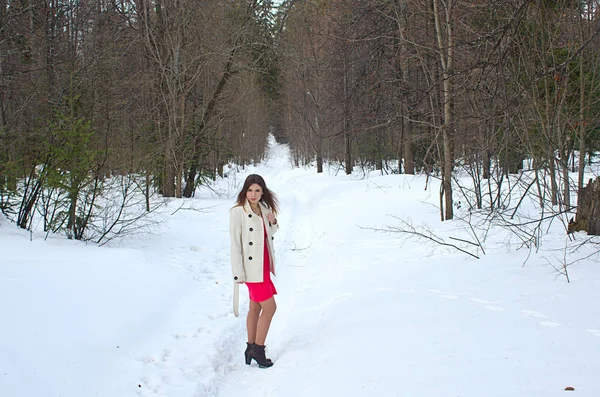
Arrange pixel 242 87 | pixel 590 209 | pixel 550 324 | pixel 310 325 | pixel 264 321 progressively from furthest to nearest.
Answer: pixel 242 87 → pixel 590 209 → pixel 310 325 → pixel 264 321 → pixel 550 324

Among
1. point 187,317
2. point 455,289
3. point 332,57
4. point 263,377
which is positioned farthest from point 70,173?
point 332,57

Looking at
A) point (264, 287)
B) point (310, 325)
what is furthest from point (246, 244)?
point (310, 325)

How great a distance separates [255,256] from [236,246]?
20cm

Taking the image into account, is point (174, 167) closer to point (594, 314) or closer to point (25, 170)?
point (25, 170)

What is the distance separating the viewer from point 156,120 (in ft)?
→ 49.2

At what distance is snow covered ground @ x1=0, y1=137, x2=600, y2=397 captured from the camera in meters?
3.32

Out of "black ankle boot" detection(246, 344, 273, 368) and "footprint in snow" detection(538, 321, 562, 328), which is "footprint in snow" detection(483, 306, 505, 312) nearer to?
"footprint in snow" detection(538, 321, 562, 328)

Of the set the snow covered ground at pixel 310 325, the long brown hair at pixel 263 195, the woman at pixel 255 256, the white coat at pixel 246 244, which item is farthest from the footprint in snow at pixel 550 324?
the long brown hair at pixel 263 195

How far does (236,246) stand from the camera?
426cm

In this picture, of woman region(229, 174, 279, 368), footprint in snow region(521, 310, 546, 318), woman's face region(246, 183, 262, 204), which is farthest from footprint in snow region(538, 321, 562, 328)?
woman's face region(246, 183, 262, 204)

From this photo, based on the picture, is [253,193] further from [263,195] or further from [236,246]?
[236,246]

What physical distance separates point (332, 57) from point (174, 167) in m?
13.2

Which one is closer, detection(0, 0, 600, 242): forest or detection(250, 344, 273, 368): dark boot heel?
detection(250, 344, 273, 368): dark boot heel

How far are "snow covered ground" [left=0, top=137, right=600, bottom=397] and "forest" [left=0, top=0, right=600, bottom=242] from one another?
1179 mm
